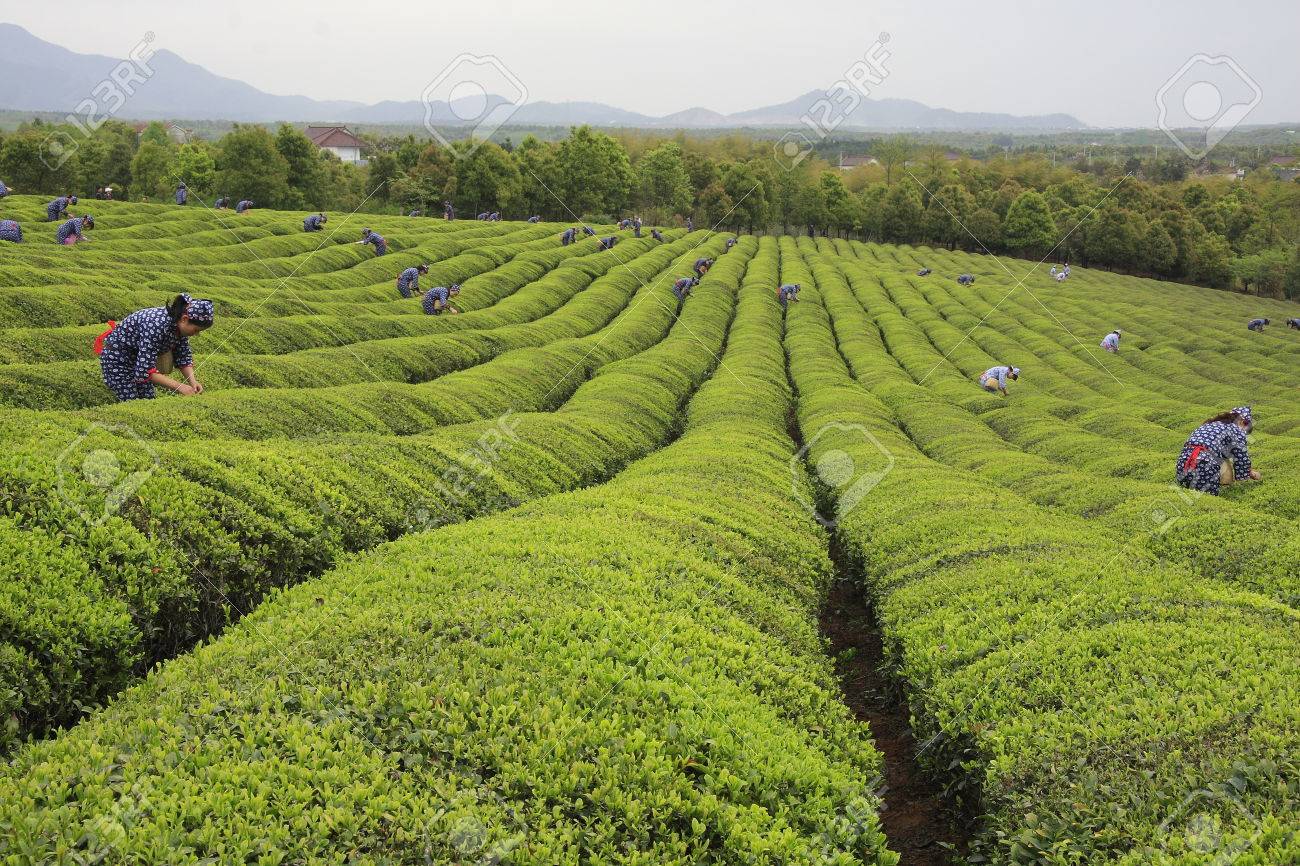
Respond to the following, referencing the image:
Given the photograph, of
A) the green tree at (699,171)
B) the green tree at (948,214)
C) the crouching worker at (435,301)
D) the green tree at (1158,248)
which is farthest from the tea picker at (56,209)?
the green tree at (1158,248)

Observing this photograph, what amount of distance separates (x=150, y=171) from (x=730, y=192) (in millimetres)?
76569

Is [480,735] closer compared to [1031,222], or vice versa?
[480,735]

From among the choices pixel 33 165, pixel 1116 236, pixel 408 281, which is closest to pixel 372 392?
pixel 408 281

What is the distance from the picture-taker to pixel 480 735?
554cm

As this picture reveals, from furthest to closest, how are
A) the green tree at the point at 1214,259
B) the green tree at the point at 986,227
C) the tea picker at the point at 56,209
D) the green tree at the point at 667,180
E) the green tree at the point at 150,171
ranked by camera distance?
the green tree at the point at 986,227, the green tree at the point at 667,180, the green tree at the point at 1214,259, the green tree at the point at 150,171, the tea picker at the point at 56,209

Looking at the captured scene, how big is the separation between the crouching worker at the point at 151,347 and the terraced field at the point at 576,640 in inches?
22.2

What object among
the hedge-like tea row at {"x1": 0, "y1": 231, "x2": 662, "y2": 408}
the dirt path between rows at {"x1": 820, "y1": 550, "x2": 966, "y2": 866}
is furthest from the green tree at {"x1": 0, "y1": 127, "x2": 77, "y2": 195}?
the dirt path between rows at {"x1": 820, "y1": 550, "x2": 966, "y2": 866}

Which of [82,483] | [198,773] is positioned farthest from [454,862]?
[82,483]

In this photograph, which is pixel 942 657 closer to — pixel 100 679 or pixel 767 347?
pixel 100 679

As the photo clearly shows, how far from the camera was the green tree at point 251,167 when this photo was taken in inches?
3007

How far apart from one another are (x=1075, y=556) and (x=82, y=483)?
12.3 m

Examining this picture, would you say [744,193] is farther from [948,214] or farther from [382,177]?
[382,177]

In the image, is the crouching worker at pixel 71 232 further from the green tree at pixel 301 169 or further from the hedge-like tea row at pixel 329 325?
the green tree at pixel 301 169

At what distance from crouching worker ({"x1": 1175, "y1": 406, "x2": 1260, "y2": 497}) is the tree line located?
206 ft
